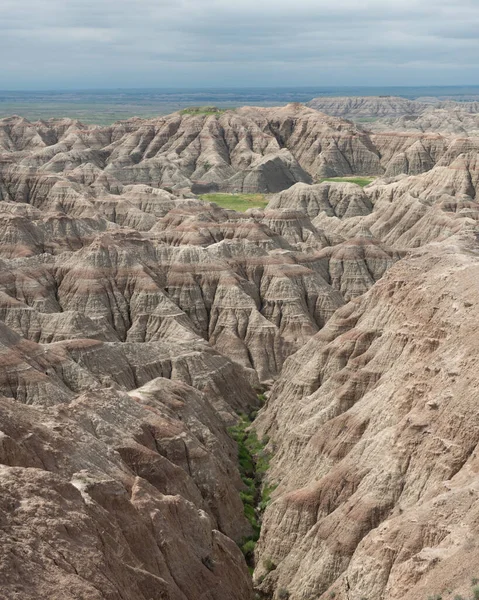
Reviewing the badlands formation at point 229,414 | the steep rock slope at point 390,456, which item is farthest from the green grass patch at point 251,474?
the steep rock slope at point 390,456

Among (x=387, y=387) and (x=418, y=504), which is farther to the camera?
(x=387, y=387)

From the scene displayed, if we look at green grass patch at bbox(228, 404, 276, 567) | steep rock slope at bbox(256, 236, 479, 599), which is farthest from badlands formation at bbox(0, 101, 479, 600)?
green grass patch at bbox(228, 404, 276, 567)

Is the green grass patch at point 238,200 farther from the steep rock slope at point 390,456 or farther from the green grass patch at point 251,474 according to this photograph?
the steep rock slope at point 390,456

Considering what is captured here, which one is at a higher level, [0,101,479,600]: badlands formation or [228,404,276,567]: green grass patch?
[0,101,479,600]: badlands formation

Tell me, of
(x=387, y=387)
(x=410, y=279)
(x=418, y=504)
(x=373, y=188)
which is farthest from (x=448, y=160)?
(x=418, y=504)

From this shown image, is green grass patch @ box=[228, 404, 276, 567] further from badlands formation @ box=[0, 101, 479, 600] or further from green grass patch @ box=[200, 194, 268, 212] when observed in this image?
green grass patch @ box=[200, 194, 268, 212]

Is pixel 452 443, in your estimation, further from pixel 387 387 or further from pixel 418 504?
pixel 387 387
